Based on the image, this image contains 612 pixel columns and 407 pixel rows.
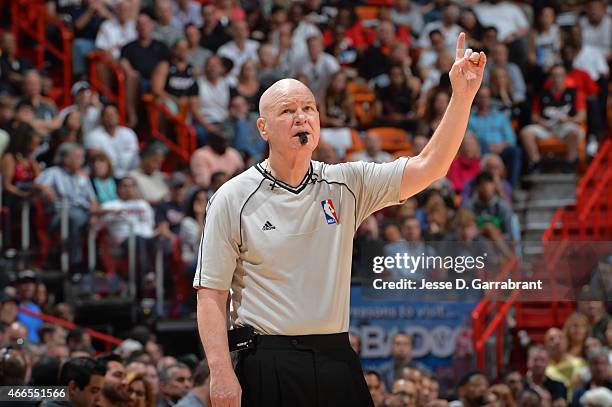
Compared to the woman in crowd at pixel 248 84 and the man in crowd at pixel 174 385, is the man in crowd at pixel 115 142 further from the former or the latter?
the man in crowd at pixel 174 385

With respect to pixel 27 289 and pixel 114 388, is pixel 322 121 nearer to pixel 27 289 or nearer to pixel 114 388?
pixel 27 289

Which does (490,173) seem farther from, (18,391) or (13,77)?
(18,391)

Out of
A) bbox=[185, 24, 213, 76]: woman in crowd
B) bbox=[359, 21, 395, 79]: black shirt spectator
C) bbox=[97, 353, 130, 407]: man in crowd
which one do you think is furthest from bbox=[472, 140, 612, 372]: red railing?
bbox=[185, 24, 213, 76]: woman in crowd

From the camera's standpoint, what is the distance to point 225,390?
15.0 ft

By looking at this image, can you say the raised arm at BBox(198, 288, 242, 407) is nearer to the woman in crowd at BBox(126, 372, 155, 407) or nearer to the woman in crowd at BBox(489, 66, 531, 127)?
the woman in crowd at BBox(126, 372, 155, 407)

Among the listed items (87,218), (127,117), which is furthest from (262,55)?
(87,218)

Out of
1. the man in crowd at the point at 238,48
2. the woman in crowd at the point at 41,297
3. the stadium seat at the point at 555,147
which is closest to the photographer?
the woman in crowd at the point at 41,297

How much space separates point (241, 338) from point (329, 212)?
0.58 m

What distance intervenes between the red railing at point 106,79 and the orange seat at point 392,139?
3.22 m

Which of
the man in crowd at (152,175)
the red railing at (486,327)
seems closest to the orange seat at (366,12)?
the man in crowd at (152,175)

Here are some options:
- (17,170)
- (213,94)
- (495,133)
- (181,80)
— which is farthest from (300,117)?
(181,80)

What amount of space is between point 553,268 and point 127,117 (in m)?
10.1

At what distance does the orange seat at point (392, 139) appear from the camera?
16.1 metres

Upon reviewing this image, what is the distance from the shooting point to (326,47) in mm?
18078
